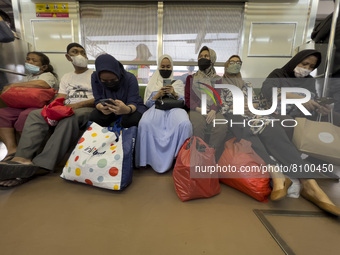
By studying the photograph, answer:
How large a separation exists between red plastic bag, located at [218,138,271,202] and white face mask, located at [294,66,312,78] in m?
1.00

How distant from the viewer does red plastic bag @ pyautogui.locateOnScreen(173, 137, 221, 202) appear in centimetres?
114

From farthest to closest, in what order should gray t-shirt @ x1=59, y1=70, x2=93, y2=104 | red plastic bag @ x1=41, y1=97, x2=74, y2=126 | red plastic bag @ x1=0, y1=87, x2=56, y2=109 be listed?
gray t-shirt @ x1=59, y1=70, x2=93, y2=104
red plastic bag @ x1=0, y1=87, x2=56, y2=109
red plastic bag @ x1=41, y1=97, x2=74, y2=126

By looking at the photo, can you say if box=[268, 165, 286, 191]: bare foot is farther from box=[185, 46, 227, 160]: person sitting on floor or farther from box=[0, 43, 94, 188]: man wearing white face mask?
box=[0, 43, 94, 188]: man wearing white face mask

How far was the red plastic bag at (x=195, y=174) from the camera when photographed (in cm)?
114

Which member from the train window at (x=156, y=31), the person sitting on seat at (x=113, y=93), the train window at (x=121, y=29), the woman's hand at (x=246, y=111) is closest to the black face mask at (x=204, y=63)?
the woman's hand at (x=246, y=111)

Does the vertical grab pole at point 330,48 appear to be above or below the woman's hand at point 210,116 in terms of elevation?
above

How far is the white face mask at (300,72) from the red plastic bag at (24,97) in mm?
2726

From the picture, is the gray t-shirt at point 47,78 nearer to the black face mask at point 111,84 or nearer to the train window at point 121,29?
the train window at point 121,29

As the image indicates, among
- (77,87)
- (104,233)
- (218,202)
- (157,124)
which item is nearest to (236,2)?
(157,124)

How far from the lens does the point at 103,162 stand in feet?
4.04

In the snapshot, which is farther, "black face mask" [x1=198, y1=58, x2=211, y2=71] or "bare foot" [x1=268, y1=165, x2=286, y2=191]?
"black face mask" [x1=198, y1=58, x2=211, y2=71]

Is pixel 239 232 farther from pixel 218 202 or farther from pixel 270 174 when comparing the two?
pixel 270 174

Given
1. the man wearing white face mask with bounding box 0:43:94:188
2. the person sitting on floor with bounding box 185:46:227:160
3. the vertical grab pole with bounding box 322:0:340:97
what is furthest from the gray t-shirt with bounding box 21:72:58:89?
the vertical grab pole with bounding box 322:0:340:97

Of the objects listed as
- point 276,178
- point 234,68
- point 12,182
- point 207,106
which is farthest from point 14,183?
point 234,68
